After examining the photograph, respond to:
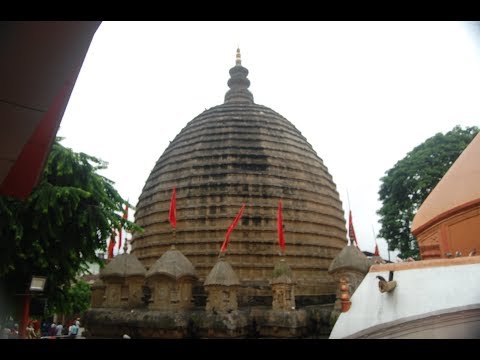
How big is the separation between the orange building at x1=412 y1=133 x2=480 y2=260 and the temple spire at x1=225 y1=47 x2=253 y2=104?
15664mm

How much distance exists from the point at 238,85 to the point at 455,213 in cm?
1801

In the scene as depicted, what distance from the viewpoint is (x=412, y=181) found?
669 inches

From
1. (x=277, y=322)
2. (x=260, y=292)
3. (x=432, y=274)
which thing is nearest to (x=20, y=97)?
(x=432, y=274)

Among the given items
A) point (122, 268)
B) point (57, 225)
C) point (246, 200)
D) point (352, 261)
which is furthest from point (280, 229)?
point (57, 225)

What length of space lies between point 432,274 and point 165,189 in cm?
1396

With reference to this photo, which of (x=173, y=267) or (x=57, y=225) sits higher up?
(x=57, y=225)

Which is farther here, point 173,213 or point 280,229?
point 173,213

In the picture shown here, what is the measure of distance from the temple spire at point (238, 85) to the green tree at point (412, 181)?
9545 millimetres

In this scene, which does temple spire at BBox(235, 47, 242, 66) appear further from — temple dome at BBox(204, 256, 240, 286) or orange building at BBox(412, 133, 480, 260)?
orange building at BBox(412, 133, 480, 260)

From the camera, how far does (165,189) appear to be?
17203 mm

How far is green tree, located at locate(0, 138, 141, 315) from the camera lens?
7.48 meters

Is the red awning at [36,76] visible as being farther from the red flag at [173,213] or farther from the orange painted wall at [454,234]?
the red flag at [173,213]

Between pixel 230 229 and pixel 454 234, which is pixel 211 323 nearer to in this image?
pixel 230 229
